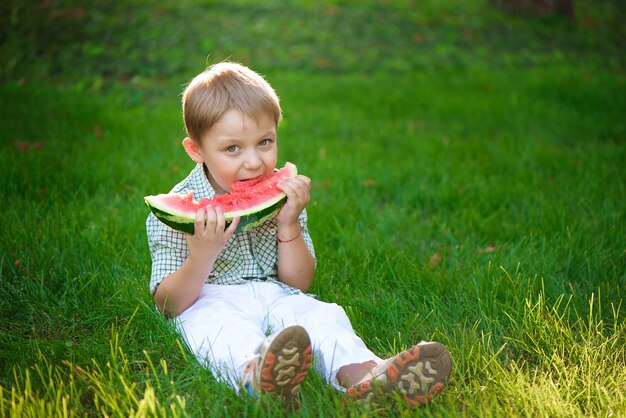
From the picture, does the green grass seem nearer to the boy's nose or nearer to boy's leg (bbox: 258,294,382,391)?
boy's leg (bbox: 258,294,382,391)

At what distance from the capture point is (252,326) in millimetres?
2723

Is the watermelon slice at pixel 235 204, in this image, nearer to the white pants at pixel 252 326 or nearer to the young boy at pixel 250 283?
the young boy at pixel 250 283

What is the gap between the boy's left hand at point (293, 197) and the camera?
291 centimetres

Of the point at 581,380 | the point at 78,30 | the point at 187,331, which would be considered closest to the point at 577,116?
the point at 581,380

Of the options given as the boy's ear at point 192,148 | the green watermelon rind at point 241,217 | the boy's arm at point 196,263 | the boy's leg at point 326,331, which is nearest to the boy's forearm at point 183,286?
the boy's arm at point 196,263

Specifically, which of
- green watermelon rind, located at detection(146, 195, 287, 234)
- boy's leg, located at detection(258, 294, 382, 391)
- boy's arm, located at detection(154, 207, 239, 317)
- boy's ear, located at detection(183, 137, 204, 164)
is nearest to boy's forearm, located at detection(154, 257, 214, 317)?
boy's arm, located at detection(154, 207, 239, 317)

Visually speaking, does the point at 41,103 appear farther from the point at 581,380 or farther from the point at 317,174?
the point at 581,380

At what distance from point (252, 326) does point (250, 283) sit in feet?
1.21

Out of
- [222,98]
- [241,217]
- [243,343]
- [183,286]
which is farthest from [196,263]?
[222,98]

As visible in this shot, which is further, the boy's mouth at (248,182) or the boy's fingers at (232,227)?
the boy's mouth at (248,182)

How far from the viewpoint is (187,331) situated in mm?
2834

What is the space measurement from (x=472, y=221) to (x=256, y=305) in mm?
2046

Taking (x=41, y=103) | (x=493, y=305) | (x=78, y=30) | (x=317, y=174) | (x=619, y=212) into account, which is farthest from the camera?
(x=78, y=30)

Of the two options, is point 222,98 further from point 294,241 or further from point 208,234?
point 294,241
